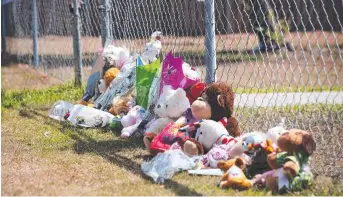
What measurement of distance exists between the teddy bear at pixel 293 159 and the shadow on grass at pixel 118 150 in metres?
0.42

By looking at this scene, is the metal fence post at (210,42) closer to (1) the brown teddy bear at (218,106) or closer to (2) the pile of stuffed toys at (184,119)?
(2) the pile of stuffed toys at (184,119)

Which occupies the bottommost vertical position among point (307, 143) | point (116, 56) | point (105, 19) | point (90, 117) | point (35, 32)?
point (90, 117)

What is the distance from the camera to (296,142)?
3279mm

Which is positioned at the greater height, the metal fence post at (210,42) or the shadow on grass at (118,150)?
the metal fence post at (210,42)

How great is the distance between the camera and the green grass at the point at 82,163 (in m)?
3.35

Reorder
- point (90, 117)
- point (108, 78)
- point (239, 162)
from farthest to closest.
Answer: point (108, 78) → point (90, 117) → point (239, 162)

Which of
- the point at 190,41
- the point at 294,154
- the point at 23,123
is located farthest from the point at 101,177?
the point at 190,41

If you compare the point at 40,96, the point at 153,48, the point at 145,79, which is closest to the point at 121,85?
the point at 153,48

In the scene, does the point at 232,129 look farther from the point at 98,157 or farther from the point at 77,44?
the point at 77,44

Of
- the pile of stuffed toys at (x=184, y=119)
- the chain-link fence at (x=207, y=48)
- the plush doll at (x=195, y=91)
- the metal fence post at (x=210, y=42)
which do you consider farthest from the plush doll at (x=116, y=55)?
the plush doll at (x=195, y=91)

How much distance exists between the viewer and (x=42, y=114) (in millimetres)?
6266

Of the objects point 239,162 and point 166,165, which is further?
point 166,165

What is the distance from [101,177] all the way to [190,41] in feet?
10.8

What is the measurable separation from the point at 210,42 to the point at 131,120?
2.90 ft
